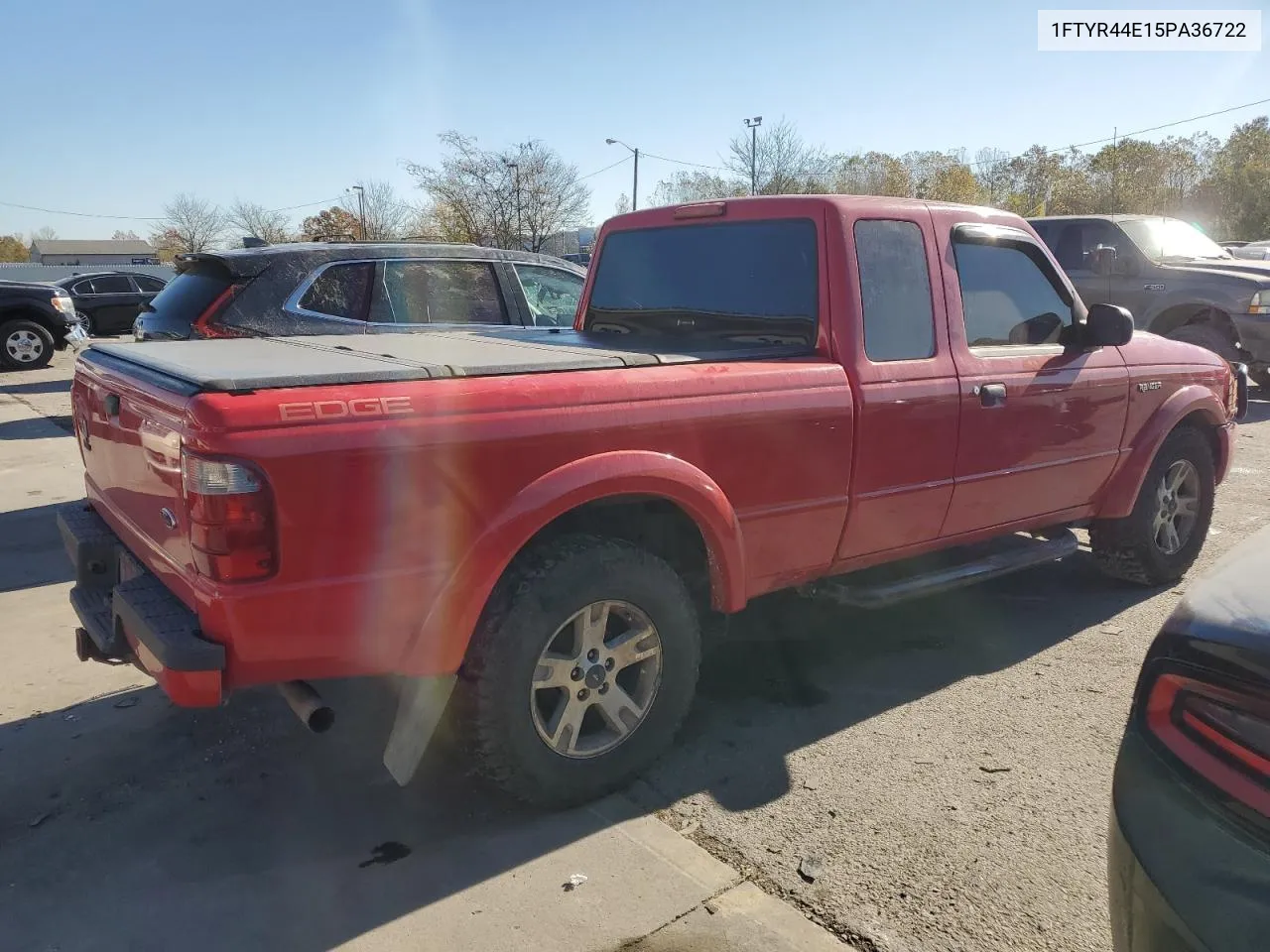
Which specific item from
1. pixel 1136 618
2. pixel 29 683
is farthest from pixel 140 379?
pixel 1136 618

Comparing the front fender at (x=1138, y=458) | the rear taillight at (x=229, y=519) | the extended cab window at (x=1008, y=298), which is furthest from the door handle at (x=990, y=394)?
the rear taillight at (x=229, y=519)

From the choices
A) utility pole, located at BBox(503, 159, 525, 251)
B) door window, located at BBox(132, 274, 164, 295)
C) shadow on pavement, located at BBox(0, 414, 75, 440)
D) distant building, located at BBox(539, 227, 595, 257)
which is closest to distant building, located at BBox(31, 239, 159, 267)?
distant building, located at BBox(539, 227, 595, 257)

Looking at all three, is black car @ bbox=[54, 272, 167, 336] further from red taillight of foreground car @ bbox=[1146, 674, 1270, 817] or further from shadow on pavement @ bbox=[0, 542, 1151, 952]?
red taillight of foreground car @ bbox=[1146, 674, 1270, 817]

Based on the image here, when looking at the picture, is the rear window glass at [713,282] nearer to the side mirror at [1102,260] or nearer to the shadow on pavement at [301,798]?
the shadow on pavement at [301,798]

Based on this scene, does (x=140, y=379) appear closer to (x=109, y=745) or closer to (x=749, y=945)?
(x=109, y=745)

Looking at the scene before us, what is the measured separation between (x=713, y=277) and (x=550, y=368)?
1.39 meters

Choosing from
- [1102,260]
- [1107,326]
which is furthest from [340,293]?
[1102,260]

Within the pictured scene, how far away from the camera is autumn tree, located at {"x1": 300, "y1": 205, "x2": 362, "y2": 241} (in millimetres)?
53812

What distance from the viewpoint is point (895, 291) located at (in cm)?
380

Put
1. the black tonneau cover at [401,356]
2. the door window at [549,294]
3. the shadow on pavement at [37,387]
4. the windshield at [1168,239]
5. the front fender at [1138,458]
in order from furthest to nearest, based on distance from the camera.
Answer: the shadow on pavement at [37,387]
the windshield at [1168,239]
the door window at [549,294]
the front fender at [1138,458]
the black tonneau cover at [401,356]

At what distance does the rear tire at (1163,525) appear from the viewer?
496cm

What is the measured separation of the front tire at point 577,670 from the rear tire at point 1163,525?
9.55 feet

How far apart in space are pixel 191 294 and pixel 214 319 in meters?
0.48

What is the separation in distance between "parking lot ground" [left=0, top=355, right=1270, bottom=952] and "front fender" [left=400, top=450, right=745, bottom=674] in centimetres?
68
